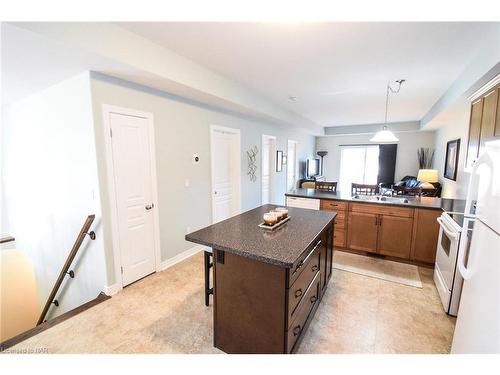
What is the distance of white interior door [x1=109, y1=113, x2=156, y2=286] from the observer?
245 cm

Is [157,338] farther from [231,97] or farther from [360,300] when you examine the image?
[231,97]

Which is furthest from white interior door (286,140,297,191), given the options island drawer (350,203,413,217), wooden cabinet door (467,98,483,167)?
wooden cabinet door (467,98,483,167)

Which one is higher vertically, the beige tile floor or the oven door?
the oven door

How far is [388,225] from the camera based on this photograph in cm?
311

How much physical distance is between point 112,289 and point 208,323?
4.01 ft

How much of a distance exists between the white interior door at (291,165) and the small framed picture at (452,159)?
3562 millimetres

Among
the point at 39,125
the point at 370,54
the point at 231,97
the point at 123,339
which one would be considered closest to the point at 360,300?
the point at 123,339

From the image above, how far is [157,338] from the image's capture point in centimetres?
183

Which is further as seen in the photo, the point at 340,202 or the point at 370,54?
the point at 340,202

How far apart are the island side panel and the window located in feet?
24.0

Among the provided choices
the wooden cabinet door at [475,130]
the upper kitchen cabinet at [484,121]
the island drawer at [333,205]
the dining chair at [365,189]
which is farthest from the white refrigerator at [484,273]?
the dining chair at [365,189]

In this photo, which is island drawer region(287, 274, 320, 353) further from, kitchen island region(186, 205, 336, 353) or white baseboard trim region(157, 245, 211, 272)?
white baseboard trim region(157, 245, 211, 272)
